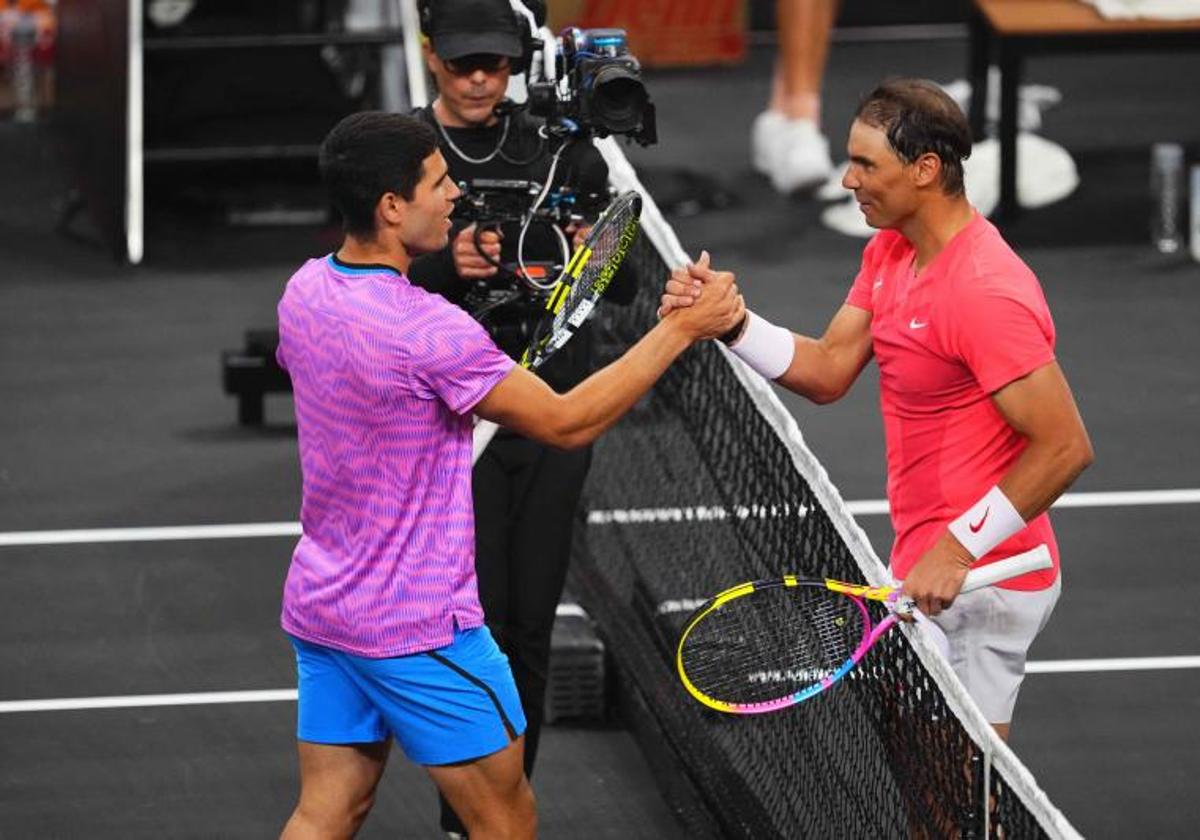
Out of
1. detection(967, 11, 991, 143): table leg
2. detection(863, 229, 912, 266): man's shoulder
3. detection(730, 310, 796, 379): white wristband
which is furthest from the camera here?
detection(967, 11, 991, 143): table leg

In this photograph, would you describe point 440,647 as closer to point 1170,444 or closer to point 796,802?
point 796,802

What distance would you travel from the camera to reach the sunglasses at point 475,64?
5.32 m

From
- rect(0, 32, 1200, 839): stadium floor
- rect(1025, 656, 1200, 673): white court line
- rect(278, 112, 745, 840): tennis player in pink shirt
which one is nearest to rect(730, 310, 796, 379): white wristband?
rect(278, 112, 745, 840): tennis player in pink shirt

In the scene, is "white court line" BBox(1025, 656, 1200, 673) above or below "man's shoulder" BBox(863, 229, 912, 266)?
below

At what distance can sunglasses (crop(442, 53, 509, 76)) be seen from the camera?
209 inches

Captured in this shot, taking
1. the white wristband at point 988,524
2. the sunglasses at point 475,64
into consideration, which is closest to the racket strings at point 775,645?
the white wristband at point 988,524

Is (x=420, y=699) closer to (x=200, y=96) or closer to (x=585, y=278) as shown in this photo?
(x=585, y=278)

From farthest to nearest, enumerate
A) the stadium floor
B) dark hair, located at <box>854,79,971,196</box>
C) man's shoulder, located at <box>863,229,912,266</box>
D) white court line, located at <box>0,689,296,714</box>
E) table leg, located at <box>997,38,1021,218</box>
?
1. table leg, located at <box>997,38,1021,218</box>
2. white court line, located at <box>0,689,296,714</box>
3. the stadium floor
4. man's shoulder, located at <box>863,229,912,266</box>
5. dark hair, located at <box>854,79,971,196</box>

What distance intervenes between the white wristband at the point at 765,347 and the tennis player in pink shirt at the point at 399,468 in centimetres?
43

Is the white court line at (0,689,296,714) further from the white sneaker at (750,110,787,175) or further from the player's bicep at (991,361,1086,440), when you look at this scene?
the white sneaker at (750,110,787,175)

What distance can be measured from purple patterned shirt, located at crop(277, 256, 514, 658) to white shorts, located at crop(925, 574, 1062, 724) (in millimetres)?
932

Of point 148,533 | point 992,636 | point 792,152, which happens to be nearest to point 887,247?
point 992,636

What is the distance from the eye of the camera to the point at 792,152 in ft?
39.2

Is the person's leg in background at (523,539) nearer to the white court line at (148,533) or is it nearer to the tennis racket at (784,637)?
the tennis racket at (784,637)
